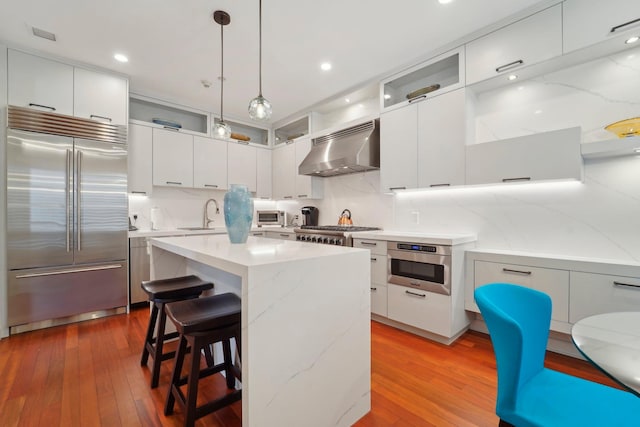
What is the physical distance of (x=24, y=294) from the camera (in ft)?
8.59

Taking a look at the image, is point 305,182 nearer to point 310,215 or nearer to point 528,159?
point 310,215

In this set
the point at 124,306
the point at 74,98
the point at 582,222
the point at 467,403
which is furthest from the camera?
the point at 124,306

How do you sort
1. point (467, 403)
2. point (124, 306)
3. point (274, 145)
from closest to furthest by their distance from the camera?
1. point (467, 403)
2. point (124, 306)
3. point (274, 145)

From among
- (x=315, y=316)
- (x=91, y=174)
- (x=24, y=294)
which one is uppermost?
(x=91, y=174)

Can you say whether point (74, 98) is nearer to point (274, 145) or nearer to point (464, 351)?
point (274, 145)

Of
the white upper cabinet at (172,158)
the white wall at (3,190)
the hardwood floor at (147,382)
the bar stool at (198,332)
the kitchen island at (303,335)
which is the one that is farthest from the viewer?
the white upper cabinet at (172,158)

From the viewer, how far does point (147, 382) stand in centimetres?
183

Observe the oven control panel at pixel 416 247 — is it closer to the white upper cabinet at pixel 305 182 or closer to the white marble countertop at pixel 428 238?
the white marble countertop at pixel 428 238

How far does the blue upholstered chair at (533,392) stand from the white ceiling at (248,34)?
7.38ft

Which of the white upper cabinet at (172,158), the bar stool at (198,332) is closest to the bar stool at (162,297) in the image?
the bar stool at (198,332)

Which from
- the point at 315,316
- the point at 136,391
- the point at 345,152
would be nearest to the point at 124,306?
the point at 136,391

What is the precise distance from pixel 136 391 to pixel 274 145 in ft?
13.0

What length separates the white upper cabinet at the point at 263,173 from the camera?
4.69 m

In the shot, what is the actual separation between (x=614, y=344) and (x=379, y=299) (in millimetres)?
2112
